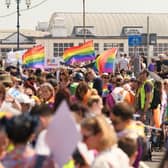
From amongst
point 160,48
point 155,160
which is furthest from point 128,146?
point 160,48

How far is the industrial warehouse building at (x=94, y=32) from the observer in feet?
339

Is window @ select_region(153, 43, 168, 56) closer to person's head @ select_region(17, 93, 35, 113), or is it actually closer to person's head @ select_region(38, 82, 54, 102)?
person's head @ select_region(38, 82, 54, 102)

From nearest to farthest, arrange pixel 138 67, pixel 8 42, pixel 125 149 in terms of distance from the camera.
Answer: pixel 125 149 → pixel 138 67 → pixel 8 42

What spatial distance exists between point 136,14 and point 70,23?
480 inches

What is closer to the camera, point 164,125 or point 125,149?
point 125,149

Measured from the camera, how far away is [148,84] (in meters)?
15.1

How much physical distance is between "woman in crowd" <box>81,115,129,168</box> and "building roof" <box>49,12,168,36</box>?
10208 cm

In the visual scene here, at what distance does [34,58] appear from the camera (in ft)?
90.1

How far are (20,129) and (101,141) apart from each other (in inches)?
42.0

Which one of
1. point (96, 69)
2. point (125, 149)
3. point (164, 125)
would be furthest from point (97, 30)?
point (125, 149)

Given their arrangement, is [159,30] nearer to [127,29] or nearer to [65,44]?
[127,29]

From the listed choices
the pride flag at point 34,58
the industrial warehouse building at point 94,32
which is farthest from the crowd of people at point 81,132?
the industrial warehouse building at point 94,32

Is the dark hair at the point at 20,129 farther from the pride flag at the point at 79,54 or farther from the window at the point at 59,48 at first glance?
the window at the point at 59,48

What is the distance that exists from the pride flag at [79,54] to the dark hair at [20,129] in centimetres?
2246
